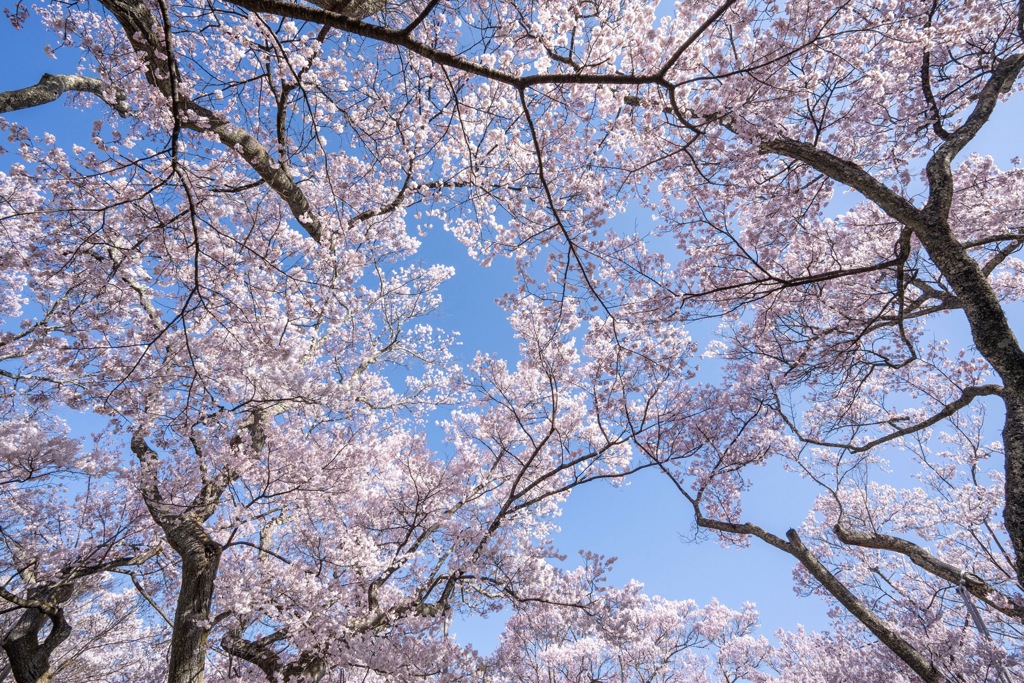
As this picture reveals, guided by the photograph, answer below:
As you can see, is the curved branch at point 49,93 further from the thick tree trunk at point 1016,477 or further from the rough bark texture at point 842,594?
the rough bark texture at point 842,594

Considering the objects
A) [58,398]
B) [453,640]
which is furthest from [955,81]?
[58,398]

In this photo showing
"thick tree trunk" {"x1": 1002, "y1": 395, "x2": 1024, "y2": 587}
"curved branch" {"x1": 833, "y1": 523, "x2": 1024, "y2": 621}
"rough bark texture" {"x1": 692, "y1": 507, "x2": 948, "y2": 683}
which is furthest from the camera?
"rough bark texture" {"x1": 692, "y1": 507, "x2": 948, "y2": 683}

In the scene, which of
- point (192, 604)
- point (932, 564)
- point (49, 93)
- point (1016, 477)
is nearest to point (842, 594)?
point (932, 564)

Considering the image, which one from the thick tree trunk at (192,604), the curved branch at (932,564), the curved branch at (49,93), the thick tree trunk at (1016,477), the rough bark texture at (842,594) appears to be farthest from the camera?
the rough bark texture at (842,594)

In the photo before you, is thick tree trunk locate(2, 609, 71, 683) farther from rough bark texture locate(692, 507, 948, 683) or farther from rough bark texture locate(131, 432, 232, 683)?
rough bark texture locate(692, 507, 948, 683)

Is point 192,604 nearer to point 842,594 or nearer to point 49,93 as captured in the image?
point 49,93

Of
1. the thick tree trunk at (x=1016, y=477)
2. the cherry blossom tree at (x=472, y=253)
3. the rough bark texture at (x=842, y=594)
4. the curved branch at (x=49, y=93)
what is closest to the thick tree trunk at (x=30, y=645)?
the cherry blossom tree at (x=472, y=253)

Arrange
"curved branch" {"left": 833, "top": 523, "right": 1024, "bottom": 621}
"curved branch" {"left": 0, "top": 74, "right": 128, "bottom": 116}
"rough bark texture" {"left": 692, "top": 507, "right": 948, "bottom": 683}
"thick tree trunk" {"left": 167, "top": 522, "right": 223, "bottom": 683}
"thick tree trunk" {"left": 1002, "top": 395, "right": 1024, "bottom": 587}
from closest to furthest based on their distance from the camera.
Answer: "thick tree trunk" {"left": 1002, "top": 395, "right": 1024, "bottom": 587} < "curved branch" {"left": 0, "top": 74, "right": 128, "bottom": 116} < "thick tree trunk" {"left": 167, "top": 522, "right": 223, "bottom": 683} < "curved branch" {"left": 833, "top": 523, "right": 1024, "bottom": 621} < "rough bark texture" {"left": 692, "top": 507, "right": 948, "bottom": 683}

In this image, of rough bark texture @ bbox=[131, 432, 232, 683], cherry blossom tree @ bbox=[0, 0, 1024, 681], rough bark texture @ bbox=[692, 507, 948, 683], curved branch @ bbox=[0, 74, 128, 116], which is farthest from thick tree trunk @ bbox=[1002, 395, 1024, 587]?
curved branch @ bbox=[0, 74, 128, 116]

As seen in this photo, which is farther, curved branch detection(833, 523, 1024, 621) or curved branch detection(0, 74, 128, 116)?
curved branch detection(833, 523, 1024, 621)

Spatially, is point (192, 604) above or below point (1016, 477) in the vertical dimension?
below

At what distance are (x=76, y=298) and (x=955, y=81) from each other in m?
12.2

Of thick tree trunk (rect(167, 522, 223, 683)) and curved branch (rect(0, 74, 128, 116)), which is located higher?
curved branch (rect(0, 74, 128, 116))

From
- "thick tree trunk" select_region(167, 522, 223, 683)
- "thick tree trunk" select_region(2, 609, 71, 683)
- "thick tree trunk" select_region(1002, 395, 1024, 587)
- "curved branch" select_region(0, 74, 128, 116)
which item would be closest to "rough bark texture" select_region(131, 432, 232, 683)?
"thick tree trunk" select_region(167, 522, 223, 683)
